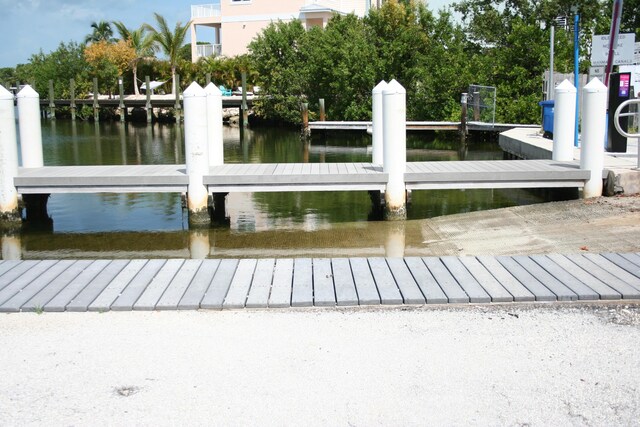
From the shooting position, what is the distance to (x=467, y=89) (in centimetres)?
3069

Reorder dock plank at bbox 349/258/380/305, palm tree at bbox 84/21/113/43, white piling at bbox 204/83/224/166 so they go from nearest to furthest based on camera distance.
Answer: dock plank at bbox 349/258/380/305, white piling at bbox 204/83/224/166, palm tree at bbox 84/21/113/43

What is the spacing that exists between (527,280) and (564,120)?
7502mm

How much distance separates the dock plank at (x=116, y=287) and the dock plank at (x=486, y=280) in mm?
3132

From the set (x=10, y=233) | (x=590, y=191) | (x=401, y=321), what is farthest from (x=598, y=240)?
(x=10, y=233)

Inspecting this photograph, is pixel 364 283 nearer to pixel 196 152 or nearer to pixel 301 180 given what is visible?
pixel 301 180

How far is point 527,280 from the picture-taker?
6266mm

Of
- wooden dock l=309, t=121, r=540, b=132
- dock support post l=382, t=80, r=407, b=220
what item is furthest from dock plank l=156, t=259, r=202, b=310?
wooden dock l=309, t=121, r=540, b=132

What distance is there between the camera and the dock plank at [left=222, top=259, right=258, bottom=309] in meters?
5.77

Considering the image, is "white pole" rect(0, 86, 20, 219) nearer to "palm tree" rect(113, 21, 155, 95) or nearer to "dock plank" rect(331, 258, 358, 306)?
"dock plank" rect(331, 258, 358, 306)

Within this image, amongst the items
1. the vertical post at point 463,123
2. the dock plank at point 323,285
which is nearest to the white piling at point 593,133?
the dock plank at point 323,285

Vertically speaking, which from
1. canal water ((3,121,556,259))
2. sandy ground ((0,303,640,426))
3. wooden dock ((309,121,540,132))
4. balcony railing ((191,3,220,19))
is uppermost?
balcony railing ((191,3,220,19))

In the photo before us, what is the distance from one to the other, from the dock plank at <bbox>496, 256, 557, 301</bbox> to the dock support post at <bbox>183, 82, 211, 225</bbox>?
244 inches

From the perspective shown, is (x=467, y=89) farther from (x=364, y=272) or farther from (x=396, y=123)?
(x=364, y=272)

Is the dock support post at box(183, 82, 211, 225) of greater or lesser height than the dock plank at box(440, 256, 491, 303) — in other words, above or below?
above
